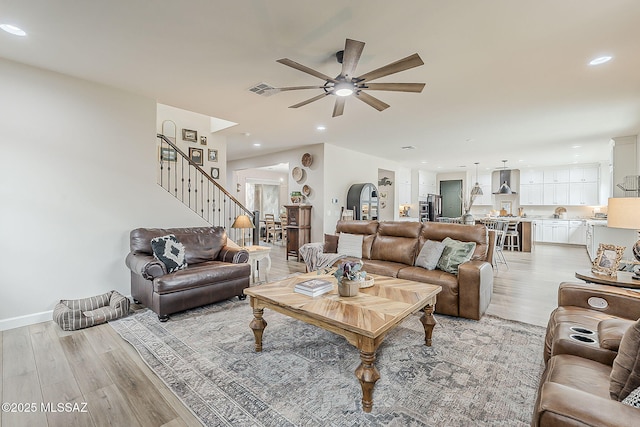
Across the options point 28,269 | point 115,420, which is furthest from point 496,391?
point 28,269

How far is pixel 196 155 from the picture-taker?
597 cm

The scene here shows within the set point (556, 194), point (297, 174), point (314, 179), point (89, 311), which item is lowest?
point (89, 311)

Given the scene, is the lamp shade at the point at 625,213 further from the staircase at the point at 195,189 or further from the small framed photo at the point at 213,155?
the small framed photo at the point at 213,155

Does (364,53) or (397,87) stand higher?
(364,53)

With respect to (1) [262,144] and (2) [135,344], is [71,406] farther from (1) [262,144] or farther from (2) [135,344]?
(1) [262,144]

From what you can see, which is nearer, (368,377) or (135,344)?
(368,377)

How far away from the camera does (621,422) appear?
948mm

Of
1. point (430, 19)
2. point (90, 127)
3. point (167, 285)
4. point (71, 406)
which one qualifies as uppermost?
point (430, 19)

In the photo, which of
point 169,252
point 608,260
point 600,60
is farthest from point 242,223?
point 600,60

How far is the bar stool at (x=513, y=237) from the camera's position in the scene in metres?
7.76

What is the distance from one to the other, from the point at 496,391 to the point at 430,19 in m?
2.78

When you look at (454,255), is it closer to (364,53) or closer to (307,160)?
(364,53)

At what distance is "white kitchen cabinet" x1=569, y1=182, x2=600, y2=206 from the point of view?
9.06 meters

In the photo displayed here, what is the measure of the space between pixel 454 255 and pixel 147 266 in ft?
11.7
